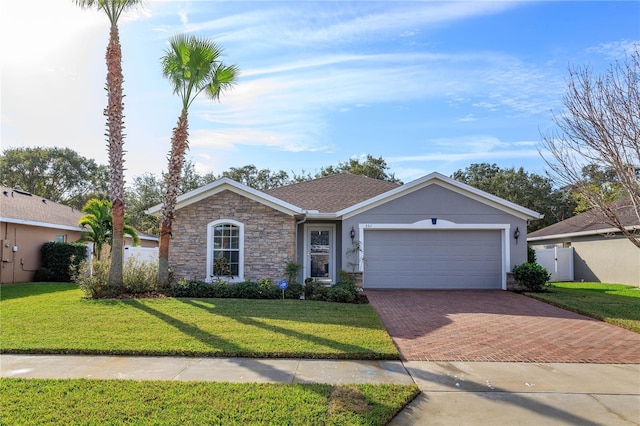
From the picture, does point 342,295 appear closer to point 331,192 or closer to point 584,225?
point 331,192

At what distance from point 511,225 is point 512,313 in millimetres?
5403

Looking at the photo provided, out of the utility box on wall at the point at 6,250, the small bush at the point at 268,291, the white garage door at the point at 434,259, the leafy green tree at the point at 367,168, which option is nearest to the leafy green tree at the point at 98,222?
the utility box on wall at the point at 6,250

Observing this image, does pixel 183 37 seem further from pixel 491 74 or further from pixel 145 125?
pixel 491 74

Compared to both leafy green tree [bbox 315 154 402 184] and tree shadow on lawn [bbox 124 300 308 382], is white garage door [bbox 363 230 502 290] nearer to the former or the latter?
tree shadow on lawn [bbox 124 300 308 382]

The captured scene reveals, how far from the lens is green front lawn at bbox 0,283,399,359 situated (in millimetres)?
6348

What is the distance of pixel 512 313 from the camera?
33.5 ft

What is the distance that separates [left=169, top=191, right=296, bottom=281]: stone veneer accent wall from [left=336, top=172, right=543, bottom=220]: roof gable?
2.47m

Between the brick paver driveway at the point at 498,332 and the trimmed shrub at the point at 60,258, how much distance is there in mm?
13600

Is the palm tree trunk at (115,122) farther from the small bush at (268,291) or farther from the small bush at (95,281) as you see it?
the small bush at (268,291)

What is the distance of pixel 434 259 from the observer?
49.0ft

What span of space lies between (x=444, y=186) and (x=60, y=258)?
1643cm

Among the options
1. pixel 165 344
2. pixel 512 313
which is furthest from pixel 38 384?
pixel 512 313

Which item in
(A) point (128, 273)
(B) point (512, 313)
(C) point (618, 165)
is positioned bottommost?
(B) point (512, 313)

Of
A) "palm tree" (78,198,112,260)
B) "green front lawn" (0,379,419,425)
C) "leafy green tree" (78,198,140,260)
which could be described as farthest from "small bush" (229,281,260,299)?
"palm tree" (78,198,112,260)
